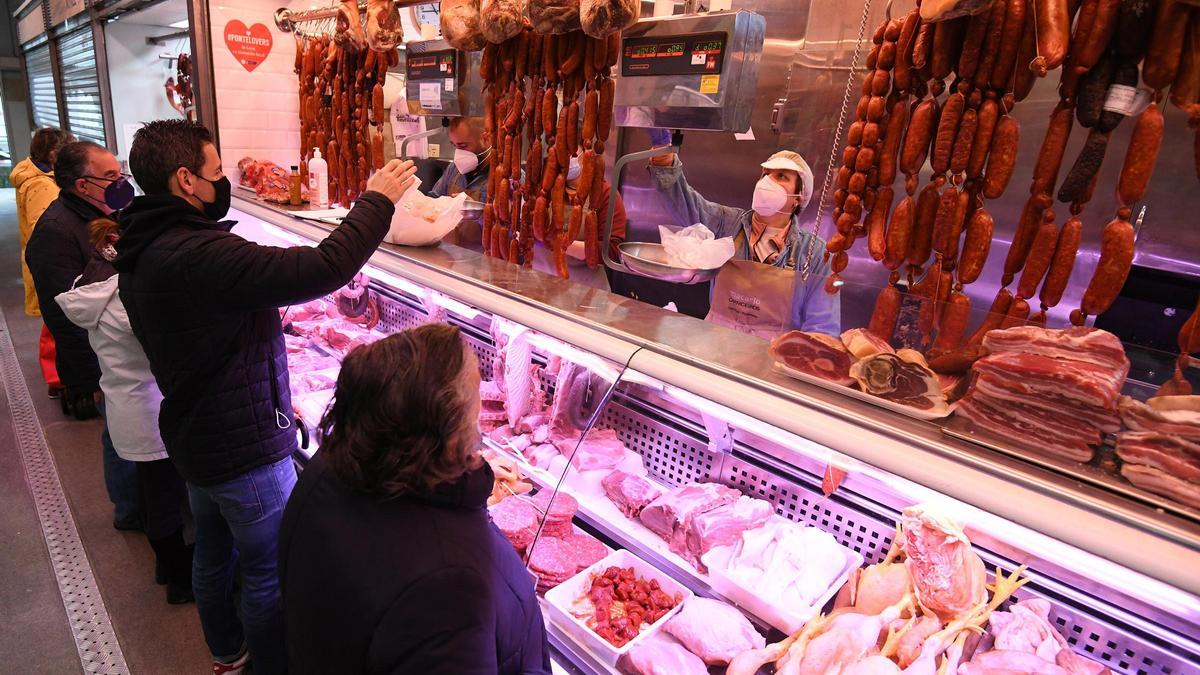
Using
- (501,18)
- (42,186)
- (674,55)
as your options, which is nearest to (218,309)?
(501,18)

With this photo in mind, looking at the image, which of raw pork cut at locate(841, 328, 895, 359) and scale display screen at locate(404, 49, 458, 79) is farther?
scale display screen at locate(404, 49, 458, 79)

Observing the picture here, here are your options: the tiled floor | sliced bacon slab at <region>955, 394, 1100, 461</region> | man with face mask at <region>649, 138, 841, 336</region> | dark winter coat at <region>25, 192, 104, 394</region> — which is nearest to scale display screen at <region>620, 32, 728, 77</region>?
man with face mask at <region>649, 138, 841, 336</region>

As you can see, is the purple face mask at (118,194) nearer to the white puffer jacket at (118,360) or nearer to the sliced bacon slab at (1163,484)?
the white puffer jacket at (118,360)

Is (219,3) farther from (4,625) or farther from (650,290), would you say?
(4,625)

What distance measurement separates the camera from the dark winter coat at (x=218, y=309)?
2.24m

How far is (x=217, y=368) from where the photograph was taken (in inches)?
96.6

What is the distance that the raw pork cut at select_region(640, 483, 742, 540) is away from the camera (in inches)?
84.4

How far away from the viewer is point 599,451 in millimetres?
2486

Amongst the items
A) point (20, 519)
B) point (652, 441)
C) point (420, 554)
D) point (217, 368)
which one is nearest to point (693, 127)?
point (652, 441)

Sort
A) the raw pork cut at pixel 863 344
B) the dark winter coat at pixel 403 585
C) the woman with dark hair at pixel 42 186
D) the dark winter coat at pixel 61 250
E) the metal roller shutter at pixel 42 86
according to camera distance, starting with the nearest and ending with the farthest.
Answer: the dark winter coat at pixel 403 585
the raw pork cut at pixel 863 344
the dark winter coat at pixel 61 250
the woman with dark hair at pixel 42 186
the metal roller shutter at pixel 42 86

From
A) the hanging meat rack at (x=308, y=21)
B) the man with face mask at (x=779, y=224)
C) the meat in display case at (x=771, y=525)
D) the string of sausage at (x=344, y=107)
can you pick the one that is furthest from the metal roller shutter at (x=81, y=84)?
the meat in display case at (x=771, y=525)

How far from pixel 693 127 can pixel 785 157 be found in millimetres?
1250

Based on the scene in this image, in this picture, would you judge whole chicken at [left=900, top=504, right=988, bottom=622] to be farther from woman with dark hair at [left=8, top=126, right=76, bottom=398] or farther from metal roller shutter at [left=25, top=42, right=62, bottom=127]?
metal roller shutter at [left=25, top=42, right=62, bottom=127]

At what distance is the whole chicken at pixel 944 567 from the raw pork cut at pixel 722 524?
494 mm
